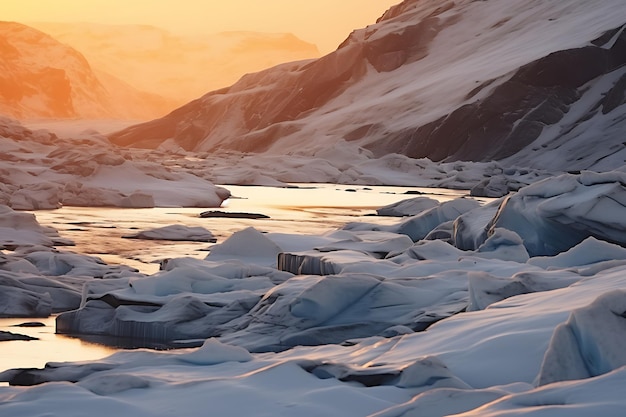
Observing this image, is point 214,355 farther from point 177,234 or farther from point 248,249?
point 177,234

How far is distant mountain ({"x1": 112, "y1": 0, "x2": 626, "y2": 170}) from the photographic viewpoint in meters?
59.0

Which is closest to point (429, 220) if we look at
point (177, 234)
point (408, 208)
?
point (177, 234)

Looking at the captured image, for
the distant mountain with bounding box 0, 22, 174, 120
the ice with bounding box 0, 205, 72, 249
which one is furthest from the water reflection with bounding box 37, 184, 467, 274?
the distant mountain with bounding box 0, 22, 174, 120

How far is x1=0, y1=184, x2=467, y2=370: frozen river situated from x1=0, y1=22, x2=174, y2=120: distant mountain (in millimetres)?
146402

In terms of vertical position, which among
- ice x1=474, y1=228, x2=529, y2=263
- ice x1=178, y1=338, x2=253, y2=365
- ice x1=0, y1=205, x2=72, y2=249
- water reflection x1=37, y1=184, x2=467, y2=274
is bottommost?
water reflection x1=37, y1=184, x2=467, y2=274

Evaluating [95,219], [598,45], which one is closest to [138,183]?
[95,219]

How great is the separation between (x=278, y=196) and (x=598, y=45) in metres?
37.3

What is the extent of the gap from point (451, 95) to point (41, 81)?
13185 centimetres

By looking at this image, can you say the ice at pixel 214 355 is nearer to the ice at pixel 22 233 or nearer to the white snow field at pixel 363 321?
the white snow field at pixel 363 321

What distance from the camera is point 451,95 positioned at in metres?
67.2

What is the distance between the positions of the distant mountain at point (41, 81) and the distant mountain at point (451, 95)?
84671 millimetres

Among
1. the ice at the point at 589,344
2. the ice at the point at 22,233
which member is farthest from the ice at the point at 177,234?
the ice at the point at 589,344

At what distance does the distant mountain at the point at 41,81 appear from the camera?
176m

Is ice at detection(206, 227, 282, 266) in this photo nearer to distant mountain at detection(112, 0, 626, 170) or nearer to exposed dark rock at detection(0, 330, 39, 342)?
exposed dark rock at detection(0, 330, 39, 342)
